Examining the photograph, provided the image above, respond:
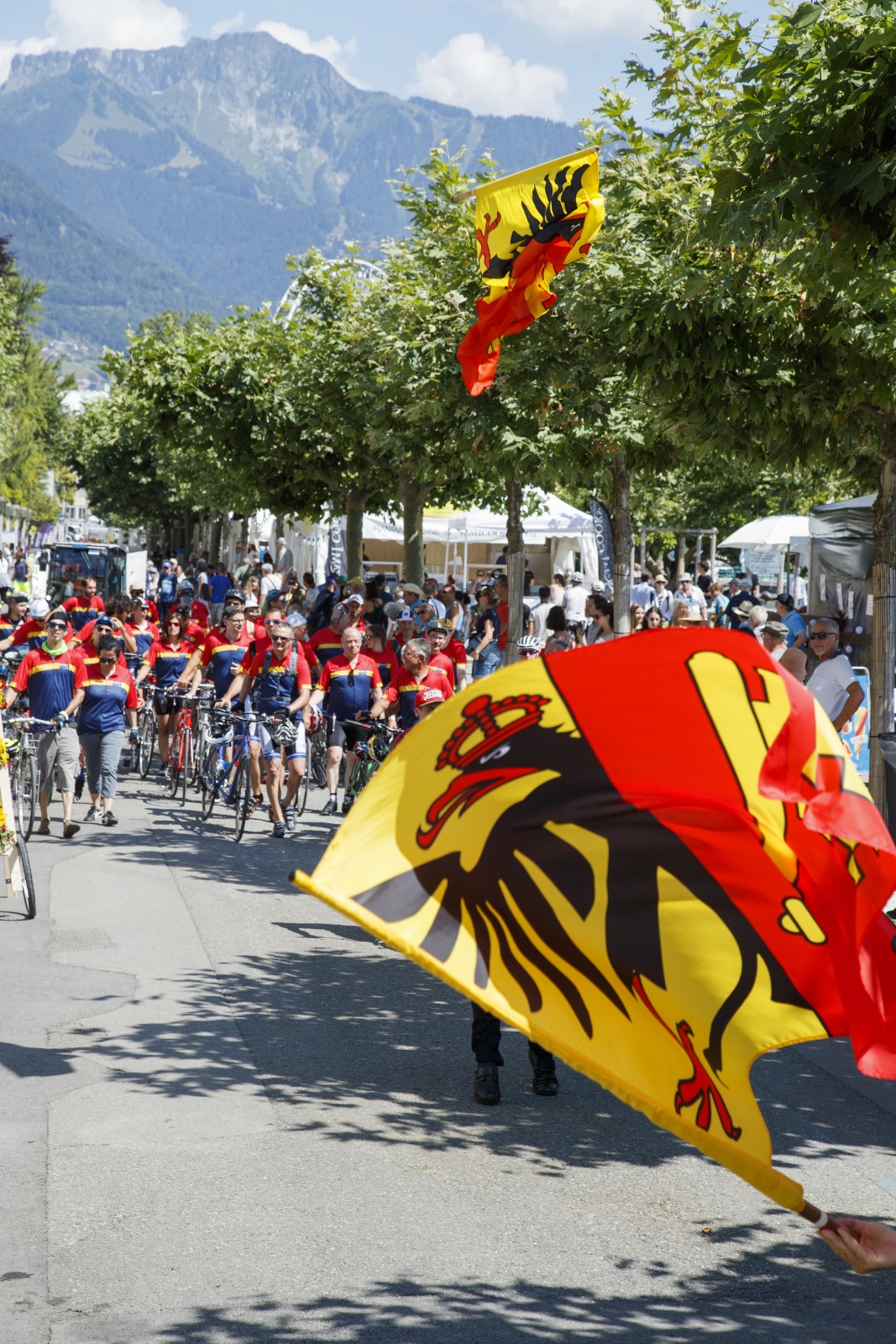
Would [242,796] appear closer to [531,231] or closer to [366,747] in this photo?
[366,747]

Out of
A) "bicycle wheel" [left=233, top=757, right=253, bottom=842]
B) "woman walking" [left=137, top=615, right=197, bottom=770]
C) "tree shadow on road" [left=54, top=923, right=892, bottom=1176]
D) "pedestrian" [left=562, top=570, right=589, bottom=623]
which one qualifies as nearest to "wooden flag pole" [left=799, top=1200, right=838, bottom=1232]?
"tree shadow on road" [left=54, top=923, right=892, bottom=1176]

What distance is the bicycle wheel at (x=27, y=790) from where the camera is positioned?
11.9 meters

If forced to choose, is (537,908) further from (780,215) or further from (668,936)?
(780,215)

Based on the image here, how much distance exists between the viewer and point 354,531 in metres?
27.5

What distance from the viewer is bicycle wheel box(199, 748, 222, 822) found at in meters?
13.6

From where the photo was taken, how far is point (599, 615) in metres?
16.7

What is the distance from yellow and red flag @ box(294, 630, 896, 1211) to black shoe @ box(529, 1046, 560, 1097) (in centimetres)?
250

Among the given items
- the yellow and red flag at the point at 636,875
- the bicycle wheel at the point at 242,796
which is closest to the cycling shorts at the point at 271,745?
the bicycle wheel at the point at 242,796

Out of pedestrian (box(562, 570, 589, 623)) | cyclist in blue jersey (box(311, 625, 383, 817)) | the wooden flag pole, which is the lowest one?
the wooden flag pole

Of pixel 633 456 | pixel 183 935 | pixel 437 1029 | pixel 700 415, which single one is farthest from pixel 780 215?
pixel 633 456

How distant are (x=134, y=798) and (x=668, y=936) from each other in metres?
11.3

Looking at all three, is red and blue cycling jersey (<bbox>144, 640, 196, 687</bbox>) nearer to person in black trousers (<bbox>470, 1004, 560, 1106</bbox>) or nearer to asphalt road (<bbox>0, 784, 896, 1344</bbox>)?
asphalt road (<bbox>0, 784, 896, 1344</bbox>)

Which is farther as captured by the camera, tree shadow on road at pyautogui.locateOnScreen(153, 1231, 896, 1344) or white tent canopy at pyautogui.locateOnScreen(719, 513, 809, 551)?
white tent canopy at pyautogui.locateOnScreen(719, 513, 809, 551)

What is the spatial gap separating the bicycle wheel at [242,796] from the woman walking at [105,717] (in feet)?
3.75
